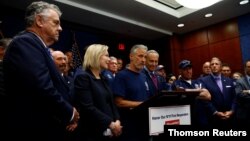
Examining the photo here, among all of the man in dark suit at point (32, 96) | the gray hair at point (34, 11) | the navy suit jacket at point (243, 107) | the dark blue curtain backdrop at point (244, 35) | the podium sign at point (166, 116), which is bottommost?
the navy suit jacket at point (243, 107)

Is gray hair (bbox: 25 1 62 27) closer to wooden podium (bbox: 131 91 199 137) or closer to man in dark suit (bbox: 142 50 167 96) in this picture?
wooden podium (bbox: 131 91 199 137)

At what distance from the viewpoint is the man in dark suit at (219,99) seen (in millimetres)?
2939

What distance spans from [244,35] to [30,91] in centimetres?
606

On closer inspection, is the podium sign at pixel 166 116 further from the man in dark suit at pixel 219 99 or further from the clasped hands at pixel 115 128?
the man in dark suit at pixel 219 99

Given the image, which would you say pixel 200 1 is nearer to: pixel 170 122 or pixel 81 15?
pixel 81 15

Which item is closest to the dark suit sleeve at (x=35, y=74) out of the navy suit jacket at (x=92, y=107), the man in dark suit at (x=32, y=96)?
the man in dark suit at (x=32, y=96)

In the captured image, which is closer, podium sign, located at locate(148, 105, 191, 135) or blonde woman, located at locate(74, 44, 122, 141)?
podium sign, located at locate(148, 105, 191, 135)

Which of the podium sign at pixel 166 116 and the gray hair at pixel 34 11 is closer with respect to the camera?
the gray hair at pixel 34 11

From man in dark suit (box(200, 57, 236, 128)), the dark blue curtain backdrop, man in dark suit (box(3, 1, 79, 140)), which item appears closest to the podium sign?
man in dark suit (box(3, 1, 79, 140))

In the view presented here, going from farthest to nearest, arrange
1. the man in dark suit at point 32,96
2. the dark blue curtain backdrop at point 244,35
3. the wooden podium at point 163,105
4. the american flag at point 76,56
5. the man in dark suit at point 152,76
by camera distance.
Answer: the dark blue curtain backdrop at point 244,35
the american flag at point 76,56
the man in dark suit at point 152,76
the wooden podium at point 163,105
the man in dark suit at point 32,96

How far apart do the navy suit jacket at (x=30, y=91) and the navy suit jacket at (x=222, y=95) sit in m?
2.31

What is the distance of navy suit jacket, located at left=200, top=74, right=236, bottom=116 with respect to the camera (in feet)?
10.1

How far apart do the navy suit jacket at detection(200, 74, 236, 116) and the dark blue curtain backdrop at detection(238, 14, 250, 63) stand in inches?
124

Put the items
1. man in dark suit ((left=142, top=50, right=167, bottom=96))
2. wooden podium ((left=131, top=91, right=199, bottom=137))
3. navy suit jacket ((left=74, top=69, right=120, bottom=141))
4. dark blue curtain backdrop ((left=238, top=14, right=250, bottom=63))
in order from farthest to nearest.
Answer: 1. dark blue curtain backdrop ((left=238, top=14, right=250, bottom=63))
2. man in dark suit ((left=142, top=50, right=167, bottom=96))
3. navy suit jacket ((left=74, top=69, right=120, bottom=141))
4. wooden podium ((left=131, top=91, right=199, bottom=137))
